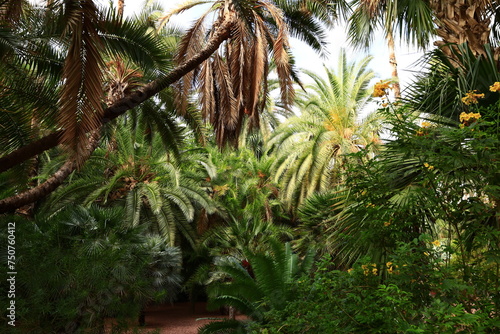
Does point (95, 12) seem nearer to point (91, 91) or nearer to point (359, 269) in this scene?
point (91, 91)

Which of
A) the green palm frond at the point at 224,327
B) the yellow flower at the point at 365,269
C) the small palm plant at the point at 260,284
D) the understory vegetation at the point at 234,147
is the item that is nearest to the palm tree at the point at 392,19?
the understory vegetation at the point at 234,147

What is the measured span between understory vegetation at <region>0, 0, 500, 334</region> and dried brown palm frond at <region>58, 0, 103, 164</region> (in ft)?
0.06

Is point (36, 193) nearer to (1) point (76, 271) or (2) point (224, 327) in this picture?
(1) point (76, 271)

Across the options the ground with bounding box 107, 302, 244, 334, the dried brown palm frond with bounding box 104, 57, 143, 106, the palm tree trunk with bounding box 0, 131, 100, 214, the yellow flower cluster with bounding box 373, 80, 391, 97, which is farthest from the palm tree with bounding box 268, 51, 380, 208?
the yellow flower cluster with bounding box 373, 80, 391, 97

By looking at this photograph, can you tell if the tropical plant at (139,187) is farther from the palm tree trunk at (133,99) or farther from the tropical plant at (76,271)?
the palm tree trunk at (133,99)

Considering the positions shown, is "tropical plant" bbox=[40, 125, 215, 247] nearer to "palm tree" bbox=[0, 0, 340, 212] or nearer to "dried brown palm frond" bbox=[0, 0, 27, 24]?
"palm tree" bbox=[0, 0, 340, 212]

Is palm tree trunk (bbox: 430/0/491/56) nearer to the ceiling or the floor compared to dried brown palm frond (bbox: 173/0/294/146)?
nearer to the floor

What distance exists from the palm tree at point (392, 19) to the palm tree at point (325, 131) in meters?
8.00

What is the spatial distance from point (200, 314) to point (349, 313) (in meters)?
18.2

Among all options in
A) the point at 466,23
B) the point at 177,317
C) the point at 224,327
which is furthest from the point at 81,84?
the point at 177,317

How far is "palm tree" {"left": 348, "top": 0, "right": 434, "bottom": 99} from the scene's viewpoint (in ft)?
23.4

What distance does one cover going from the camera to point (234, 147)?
39.5ft

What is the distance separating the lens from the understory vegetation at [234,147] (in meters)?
4.32

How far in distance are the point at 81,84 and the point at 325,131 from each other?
1329 cm
